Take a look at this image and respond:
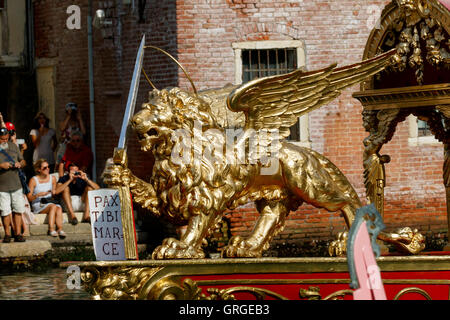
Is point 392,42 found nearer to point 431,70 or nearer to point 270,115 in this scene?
point 431,70

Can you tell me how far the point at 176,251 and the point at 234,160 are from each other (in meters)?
A: 0.76

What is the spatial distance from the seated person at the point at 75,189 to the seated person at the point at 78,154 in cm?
17

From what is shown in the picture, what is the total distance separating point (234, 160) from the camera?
6824 mm

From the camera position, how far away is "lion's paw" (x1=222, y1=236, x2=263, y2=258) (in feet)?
22.6

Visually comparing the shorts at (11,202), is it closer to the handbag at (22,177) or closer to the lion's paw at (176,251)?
the handbag at (22,177)

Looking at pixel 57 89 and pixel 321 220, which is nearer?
pixel 321 220

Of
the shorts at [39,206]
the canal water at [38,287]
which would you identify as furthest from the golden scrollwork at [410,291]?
the shorts at [39,206]

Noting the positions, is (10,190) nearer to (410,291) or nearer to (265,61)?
(265,61)

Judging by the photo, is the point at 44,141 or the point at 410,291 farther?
the point at 44,141

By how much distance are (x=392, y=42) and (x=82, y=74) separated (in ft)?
33.4

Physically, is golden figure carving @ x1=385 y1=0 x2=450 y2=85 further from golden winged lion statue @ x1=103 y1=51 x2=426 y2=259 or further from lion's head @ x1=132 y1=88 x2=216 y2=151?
lion's head @ x1=132 y1=88 x2=216 y2=151

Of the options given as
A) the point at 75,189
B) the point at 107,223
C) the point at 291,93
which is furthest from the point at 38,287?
the point at 291,93

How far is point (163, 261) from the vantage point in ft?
21.1

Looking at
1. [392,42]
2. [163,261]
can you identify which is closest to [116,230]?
[163,261]
